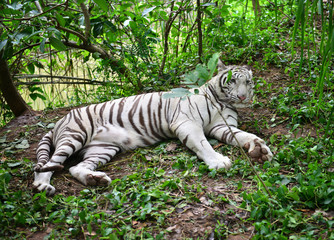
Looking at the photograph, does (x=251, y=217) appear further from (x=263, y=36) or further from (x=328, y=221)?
(x=263, y=36)

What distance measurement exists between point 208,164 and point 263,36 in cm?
305

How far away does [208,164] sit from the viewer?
305 cm

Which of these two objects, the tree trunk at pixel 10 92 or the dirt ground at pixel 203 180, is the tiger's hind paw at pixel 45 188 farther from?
the tree trunk at pixel 10 92

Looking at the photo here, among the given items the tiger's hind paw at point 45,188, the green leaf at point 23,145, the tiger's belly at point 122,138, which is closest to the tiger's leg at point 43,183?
the tiger's hind paw at point 45,188

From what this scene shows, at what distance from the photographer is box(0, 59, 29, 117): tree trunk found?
446cm

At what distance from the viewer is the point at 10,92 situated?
4648 millimetres

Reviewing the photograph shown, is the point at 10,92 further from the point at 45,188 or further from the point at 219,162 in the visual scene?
the point at 219,162

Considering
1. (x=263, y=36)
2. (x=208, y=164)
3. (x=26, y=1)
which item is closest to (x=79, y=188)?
(x=208, y=164)

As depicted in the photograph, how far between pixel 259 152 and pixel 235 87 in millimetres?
883

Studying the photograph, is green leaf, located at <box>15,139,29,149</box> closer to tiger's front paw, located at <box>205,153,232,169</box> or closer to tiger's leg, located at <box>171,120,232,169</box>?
tiger's leg, located at <box>171,120,232,169</box>

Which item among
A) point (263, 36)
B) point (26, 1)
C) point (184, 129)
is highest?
point (26, 1)

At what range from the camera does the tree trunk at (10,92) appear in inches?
176

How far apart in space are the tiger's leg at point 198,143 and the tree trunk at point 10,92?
94.9 inches

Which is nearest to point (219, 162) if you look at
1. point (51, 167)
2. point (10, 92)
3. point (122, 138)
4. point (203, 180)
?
point (203, 180)
